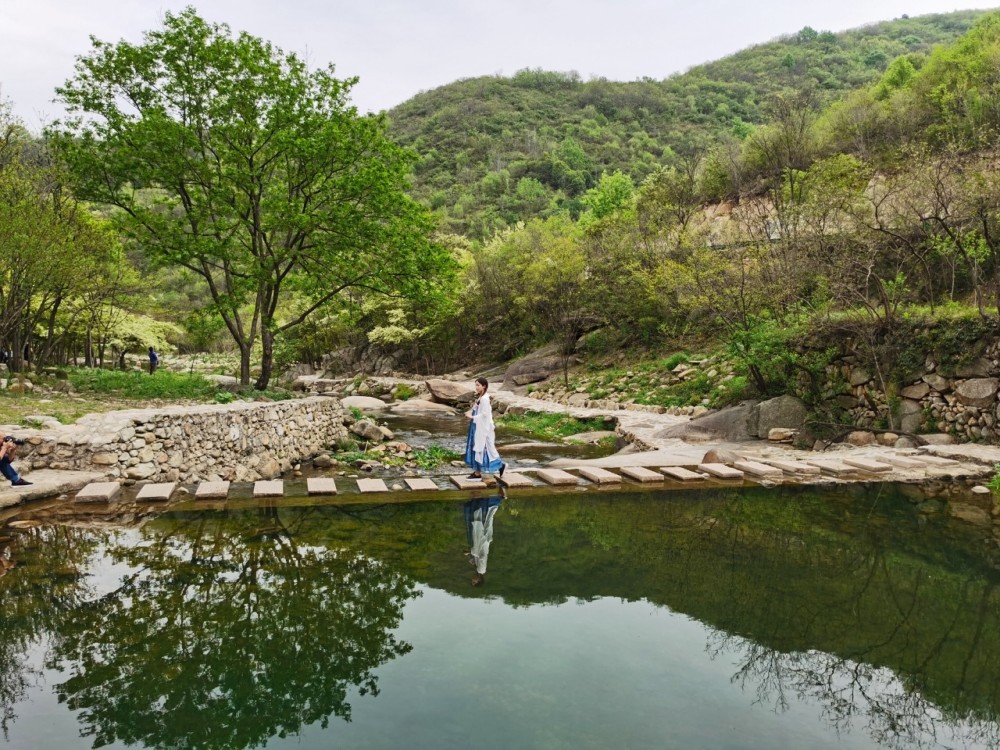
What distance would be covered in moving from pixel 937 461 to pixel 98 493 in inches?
494

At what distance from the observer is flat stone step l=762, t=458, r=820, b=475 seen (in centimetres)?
980

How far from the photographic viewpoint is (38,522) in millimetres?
6590

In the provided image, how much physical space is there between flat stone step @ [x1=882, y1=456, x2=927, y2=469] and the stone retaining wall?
10.8 metres

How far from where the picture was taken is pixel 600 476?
9.23m

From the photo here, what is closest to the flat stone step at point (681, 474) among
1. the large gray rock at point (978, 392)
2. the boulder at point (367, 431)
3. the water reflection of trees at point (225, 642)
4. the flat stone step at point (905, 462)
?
the flat stone step at point (905, 462)

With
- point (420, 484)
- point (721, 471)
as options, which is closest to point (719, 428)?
point (721, 471)

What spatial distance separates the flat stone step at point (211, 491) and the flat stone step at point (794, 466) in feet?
27.4

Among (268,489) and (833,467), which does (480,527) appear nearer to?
(268,489)

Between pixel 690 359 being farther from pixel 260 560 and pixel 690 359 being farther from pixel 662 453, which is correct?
pixel 260 560

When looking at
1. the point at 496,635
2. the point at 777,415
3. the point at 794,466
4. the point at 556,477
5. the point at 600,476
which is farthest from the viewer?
the point at 777,415

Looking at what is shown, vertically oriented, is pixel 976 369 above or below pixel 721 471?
above

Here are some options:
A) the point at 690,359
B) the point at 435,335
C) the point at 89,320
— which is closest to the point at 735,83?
the point at 435,335

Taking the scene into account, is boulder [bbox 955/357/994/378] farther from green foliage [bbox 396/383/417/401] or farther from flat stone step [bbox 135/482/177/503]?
green foliage [bbox 396/383/417/401]

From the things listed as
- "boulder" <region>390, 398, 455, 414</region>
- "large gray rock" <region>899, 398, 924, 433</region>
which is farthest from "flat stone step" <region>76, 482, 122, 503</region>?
"boulder" <region>390, 398, 455, 414</region>
